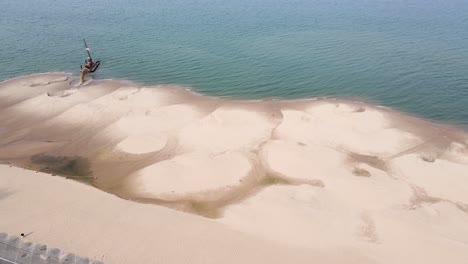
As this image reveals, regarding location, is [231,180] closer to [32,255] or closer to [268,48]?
[32,255]

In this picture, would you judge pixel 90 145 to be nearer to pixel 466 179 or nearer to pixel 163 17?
pixel 466 179

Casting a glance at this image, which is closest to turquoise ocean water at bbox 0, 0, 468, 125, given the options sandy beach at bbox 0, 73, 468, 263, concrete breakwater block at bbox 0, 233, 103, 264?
sandy beach at bbox 0, 73, 468, 263

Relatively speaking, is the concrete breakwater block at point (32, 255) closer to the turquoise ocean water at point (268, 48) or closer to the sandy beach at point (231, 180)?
the sandy beach at point (231, 180)

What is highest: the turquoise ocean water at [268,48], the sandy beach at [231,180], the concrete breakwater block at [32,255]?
the turquoise ocean water at [268,48]

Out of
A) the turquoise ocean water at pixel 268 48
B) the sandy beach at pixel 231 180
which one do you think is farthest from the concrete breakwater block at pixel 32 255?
the turquoise ocean water at pixel 268 48

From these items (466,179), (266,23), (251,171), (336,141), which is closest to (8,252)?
(251,171)

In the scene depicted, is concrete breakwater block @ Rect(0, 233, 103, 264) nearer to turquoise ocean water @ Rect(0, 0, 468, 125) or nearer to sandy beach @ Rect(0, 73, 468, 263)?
sandy beach @ Rect(0, 73, 468, 263)
